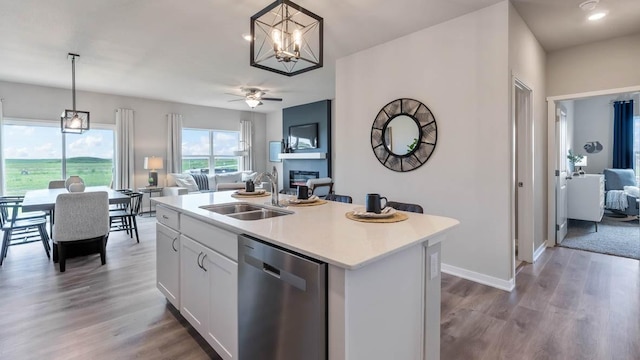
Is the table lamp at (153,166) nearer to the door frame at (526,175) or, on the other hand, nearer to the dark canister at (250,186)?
the dark canister at (250,186)

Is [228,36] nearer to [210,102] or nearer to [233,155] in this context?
[210,102]

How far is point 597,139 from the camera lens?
665 cm

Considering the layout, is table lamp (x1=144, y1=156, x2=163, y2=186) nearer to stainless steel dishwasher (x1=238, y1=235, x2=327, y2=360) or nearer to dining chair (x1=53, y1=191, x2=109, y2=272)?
dining chair (x1=53, y1=191, x2=109, y2=272)

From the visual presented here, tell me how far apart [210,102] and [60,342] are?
20.8 ft

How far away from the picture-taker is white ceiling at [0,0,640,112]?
2816 mm

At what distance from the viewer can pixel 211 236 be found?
1806 mm

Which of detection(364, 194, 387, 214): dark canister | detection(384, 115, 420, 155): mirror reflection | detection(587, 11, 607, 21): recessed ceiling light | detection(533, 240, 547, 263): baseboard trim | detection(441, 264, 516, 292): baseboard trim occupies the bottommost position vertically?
detection(441, 264, 516, 292): baseboard trim

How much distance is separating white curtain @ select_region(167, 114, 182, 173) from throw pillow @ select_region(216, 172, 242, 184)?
956mm

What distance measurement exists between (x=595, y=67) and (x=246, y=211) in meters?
4.48

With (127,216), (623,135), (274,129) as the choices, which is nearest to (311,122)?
(274,129)

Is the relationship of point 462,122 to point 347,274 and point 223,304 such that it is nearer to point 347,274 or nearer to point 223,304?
point 347,274

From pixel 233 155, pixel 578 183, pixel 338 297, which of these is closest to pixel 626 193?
pixel 578 183

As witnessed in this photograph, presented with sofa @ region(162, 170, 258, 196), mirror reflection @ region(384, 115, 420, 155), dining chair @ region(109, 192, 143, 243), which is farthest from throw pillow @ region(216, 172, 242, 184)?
mirror reflection @ region(384, 115, 420, 155)

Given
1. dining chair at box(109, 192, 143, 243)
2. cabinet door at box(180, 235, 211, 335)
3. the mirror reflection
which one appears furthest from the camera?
dining chair at box(109, 192, 143, 243)
